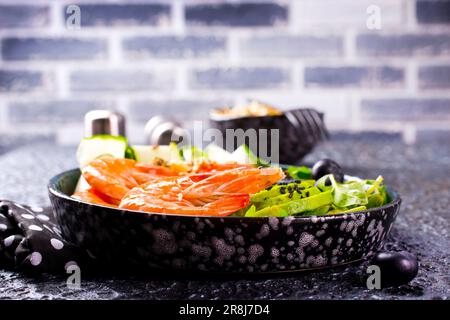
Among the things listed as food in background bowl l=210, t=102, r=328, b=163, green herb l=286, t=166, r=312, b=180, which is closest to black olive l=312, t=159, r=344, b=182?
green herb l=286, t=166, r=312, b=180

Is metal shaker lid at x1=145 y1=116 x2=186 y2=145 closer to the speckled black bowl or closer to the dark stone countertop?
the dark stone countertop

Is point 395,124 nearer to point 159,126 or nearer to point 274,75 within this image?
point 274,75

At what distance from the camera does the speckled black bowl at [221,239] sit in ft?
2.55

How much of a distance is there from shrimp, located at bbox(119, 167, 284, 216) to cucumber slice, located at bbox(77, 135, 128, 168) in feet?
0.80

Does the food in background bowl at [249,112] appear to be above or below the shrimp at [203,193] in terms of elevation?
above

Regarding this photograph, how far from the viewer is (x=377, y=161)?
199 cm

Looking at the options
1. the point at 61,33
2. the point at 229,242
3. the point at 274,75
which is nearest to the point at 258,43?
the point at 274,75

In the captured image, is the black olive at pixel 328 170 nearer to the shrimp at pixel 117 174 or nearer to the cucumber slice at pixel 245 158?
the cucumber slice at pixel 245 158

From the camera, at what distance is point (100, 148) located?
115 centimetres

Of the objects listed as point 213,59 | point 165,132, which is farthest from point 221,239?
point 213,59

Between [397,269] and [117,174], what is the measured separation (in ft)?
1.36

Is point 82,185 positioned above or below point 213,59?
below

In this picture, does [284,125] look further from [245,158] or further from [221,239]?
[221,239]

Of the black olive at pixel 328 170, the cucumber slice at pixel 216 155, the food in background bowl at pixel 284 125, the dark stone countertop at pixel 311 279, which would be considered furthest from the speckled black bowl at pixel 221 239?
the food in background bowl at pixel 284 125
